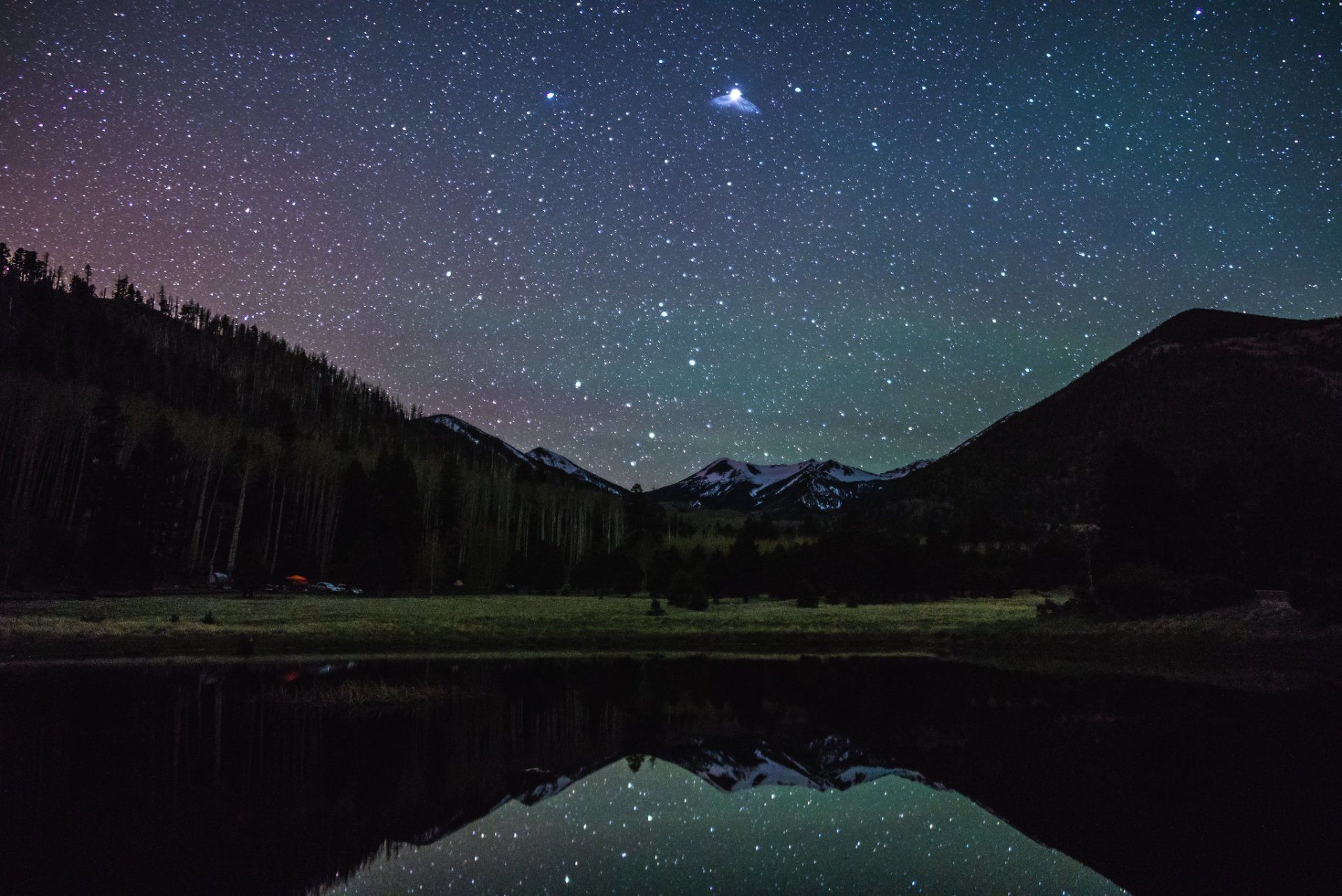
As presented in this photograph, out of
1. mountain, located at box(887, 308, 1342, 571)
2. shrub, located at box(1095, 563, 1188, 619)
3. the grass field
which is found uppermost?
mountain, located at box(887, 308, 1342, 571)

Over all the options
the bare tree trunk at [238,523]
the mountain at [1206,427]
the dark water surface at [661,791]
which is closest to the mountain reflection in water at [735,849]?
the dark water surface at [661,791]

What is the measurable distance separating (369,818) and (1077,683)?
24284mm

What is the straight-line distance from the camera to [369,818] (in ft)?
41.0

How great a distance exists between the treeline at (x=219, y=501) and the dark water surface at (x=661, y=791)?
47327mm

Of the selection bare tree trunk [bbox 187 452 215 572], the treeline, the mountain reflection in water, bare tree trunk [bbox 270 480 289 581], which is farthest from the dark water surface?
bare tree trunk [bbox 270 480 289 581]

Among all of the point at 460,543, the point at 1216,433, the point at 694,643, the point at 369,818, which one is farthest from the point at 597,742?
Answer: the point at 1216,433

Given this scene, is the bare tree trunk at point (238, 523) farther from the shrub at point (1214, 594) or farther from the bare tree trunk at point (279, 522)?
the shrub at point (1214, 594)

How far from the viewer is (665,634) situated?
44438 millimetres

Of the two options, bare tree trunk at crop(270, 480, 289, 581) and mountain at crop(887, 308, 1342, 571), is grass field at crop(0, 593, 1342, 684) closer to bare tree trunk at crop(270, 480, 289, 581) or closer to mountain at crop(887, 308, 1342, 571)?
bare tree trunk at crop(270, 480, 289, 581)

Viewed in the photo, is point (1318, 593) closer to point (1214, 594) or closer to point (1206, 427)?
point (1214, 594)

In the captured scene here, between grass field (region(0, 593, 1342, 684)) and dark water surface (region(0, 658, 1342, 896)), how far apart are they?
32.8 ft

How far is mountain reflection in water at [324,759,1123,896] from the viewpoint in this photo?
10062mm

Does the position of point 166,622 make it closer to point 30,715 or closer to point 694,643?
point 30,715

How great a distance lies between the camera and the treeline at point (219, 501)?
66750mm
